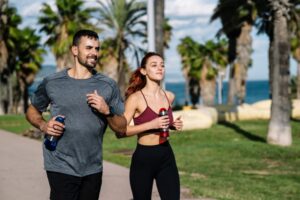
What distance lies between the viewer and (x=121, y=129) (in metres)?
4.55

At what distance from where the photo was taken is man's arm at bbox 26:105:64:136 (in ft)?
13.9

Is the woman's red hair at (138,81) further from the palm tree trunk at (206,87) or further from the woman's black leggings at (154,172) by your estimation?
the palm tree trunk at (206,87)

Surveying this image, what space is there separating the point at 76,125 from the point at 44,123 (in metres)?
0.24

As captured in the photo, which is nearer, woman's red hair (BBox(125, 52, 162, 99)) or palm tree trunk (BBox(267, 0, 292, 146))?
woman's red hair (BBox(125, 52, 162, 99))

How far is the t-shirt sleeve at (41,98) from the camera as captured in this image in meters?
4.52

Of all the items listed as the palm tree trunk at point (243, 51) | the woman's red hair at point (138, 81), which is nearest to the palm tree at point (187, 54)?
the palm tree trunk at point (243, 51)

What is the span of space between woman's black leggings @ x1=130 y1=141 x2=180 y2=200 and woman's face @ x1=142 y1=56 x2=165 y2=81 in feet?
2.00

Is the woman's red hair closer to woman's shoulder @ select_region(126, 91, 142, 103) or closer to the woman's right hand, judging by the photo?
woman's shoulder @ select_region(126, 91, 142, 103)

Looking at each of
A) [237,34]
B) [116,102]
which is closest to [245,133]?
[116,102]

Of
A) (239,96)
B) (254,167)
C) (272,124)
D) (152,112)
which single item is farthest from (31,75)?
(152,112)

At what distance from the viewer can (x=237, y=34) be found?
39.8 meters

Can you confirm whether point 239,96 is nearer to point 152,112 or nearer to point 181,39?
point 181,39

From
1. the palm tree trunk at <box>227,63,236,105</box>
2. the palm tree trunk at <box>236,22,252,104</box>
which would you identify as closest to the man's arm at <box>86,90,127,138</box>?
the palm tree trunk at <box>236,22,252,104</box>

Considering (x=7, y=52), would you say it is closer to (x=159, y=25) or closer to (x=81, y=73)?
(x=159, y=25)
